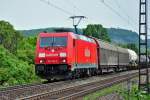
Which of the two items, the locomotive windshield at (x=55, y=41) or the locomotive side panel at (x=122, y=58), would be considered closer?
the locomotive windshield at (x=55, y=41)

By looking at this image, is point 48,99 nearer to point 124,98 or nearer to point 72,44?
point 124,98

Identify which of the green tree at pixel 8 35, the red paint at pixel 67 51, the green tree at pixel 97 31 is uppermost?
the green tree at pixel 97 31

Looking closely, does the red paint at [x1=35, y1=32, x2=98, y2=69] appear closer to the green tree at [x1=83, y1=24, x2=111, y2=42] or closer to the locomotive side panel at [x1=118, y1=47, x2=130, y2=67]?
the locomotive side panel at [x1=118, y1=47, x2=130, y2=67]

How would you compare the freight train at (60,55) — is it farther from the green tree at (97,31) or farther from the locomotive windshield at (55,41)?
the green tree at (97,31)

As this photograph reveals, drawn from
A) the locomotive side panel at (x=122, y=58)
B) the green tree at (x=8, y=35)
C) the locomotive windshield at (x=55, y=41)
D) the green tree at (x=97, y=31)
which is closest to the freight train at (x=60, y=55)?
the locomotive windshield at (x=55, y=41)

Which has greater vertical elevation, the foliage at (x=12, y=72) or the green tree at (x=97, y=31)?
the green tree at (x=97, y=31)

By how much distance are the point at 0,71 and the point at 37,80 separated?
4457 mm

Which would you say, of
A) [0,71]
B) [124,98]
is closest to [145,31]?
[124,98]

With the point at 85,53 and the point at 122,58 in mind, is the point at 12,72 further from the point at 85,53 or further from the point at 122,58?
the point at 122,58

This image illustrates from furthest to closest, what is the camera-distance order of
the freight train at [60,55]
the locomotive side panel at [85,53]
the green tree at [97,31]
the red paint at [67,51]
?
the green tree at [97,31] < the locomotive side panel at [85,53] < the red paint at [67,51] < the freight train at [60,55]

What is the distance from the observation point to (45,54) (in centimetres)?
2867

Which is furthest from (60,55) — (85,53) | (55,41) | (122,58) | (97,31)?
(97,31)

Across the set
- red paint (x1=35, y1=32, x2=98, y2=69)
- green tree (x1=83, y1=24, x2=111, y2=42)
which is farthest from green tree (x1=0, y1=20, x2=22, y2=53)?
red paint (x1=35, y1=32, x2=98, y2=69)

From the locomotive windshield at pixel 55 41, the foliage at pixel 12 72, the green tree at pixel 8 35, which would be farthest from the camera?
the green tree at pixel 8 35
